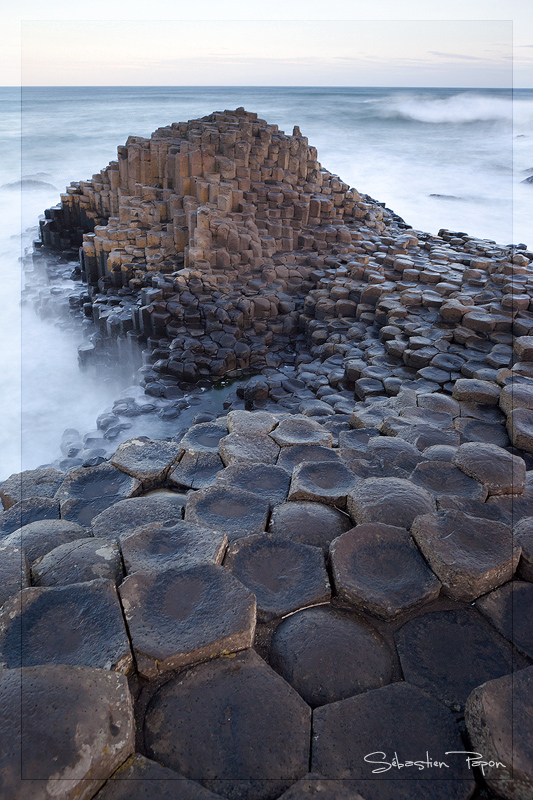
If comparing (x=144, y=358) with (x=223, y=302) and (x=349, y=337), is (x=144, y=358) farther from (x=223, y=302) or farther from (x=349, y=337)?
(x=349, y=337)

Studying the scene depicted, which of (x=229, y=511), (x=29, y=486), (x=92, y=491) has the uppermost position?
(x=229, y=511)

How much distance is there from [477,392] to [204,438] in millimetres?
2248

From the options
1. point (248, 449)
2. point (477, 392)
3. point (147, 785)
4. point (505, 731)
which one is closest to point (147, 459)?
point (248, 449)

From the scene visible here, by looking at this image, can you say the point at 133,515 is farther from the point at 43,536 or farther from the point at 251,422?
the point at 251,422

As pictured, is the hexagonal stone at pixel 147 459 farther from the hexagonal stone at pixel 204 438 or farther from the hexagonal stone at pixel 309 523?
the hexagonal stone at pixel 309 523

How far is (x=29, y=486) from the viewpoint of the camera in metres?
3.45

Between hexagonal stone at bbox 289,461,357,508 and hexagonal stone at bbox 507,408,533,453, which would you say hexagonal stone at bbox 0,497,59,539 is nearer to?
hexagonal stone at bbox 289,461,357,508

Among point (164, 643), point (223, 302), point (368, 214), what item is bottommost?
point (164, 643)

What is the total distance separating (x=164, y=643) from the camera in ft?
5.21

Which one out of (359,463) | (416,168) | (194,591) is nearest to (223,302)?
(359,463)

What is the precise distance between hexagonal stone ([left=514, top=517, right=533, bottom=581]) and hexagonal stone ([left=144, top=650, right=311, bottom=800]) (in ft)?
3.59

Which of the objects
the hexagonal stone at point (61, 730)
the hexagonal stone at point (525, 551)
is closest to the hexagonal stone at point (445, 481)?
the hexagonal stone at point (525, 551)

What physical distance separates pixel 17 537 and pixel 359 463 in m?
1.87

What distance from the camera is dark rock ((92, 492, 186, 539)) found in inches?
95.7
